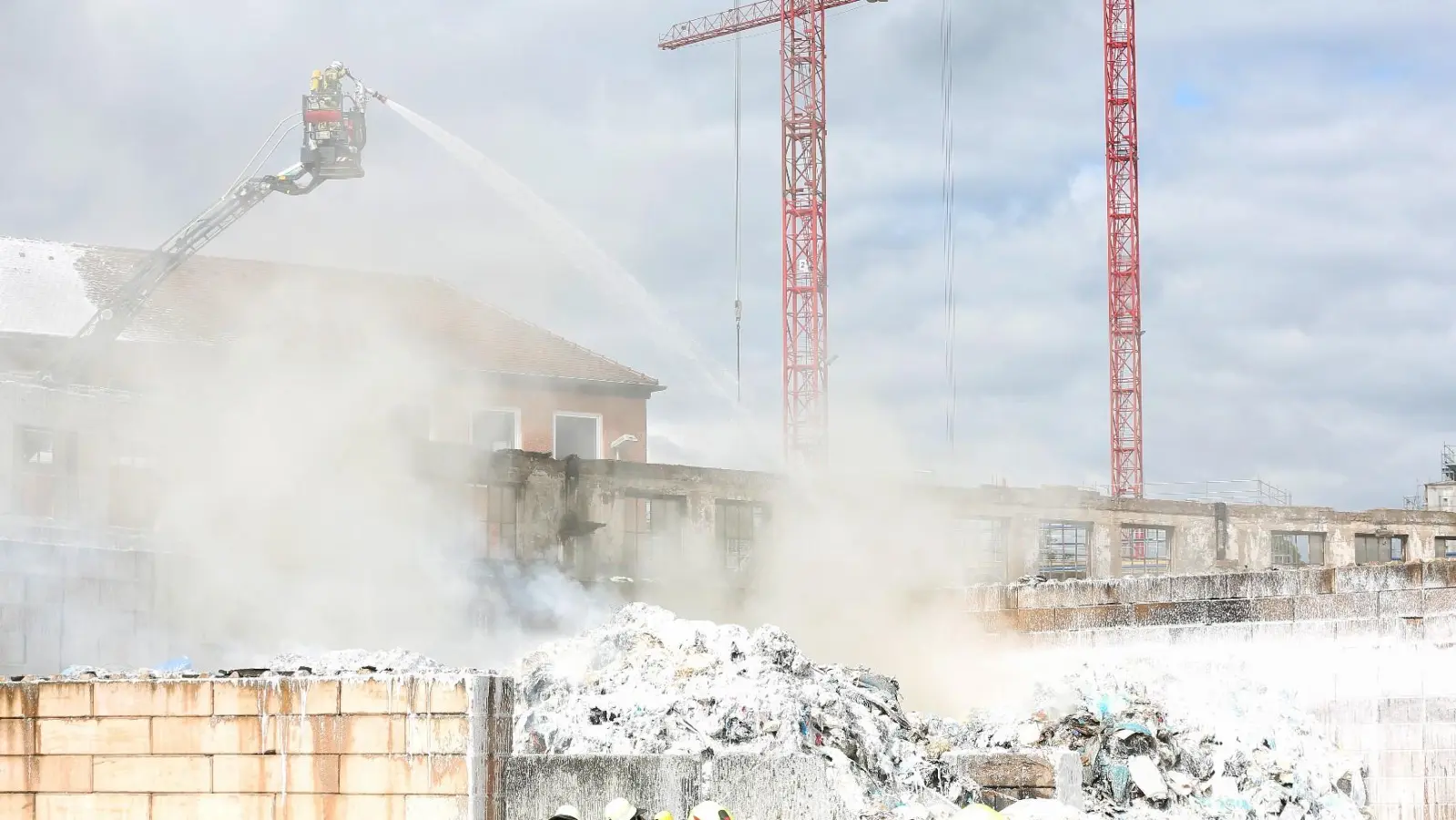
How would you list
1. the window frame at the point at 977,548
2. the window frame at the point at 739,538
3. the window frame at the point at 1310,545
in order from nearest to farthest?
the window frame at the point at 739,538, the window frame at the point at 977,548, the window frame at the point at 1310,545

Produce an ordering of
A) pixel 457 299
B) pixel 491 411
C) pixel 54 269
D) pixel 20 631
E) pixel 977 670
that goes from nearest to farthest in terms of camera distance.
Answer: pixel 20 631 < pixel 977 670 < pixel 54 269 < pixel 491 411 < pixel 457 299

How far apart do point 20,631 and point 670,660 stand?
833 centimetres

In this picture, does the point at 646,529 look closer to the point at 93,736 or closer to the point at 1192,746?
the point at 1192,746

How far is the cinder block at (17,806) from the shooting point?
32.7 feet

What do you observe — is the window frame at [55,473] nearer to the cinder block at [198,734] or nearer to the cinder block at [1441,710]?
the cinder block at [198,734]

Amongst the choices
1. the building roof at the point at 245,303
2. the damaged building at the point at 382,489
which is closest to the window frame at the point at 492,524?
the damaged building at the point at 382,489

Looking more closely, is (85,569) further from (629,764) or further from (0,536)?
(629,764)

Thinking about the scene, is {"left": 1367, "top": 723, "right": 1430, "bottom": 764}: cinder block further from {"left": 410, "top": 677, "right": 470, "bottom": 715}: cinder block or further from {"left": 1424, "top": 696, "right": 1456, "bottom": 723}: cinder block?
{"left": 410, "top": 677, "right": 470, "bottom": 715}: cinder block

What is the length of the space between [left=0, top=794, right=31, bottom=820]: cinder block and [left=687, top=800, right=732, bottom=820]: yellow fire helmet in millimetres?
4268

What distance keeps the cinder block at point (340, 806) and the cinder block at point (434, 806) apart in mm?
53

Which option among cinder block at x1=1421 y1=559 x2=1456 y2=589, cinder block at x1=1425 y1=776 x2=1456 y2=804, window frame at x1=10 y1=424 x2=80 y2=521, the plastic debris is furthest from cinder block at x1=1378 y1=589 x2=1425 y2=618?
window frame at x1=10 y1=424 x2=80 y2=521

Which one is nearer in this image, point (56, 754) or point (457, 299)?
point (56, 754)

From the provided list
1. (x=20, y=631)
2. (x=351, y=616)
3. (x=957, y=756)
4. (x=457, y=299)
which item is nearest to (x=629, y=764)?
(x=957, y=756)

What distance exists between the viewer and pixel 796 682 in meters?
14.9
